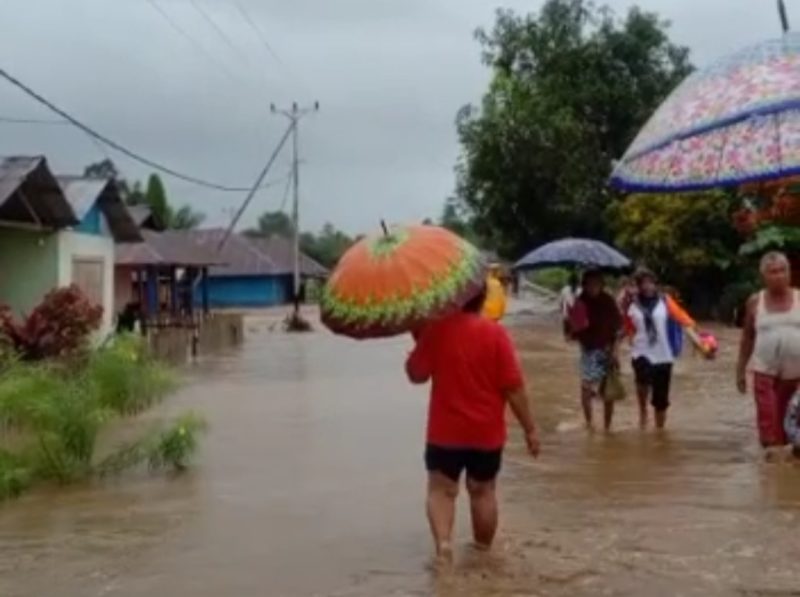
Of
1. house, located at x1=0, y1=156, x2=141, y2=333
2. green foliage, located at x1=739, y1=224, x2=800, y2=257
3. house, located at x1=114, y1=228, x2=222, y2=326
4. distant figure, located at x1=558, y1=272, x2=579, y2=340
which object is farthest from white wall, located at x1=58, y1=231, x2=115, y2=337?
green foliage, located at x1=739, y1=224, x2=800, y2=257

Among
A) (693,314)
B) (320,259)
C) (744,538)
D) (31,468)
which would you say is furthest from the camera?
(320,259)

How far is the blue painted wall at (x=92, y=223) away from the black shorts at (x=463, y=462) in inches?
705

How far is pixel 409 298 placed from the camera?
668 cm

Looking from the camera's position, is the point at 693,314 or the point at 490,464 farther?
the point at 693,314

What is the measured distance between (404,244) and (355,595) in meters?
1.70

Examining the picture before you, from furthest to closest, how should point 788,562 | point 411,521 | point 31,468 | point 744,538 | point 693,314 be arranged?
point 693,314 < point 31,468 < point 411,521 < point 744,538 < point 788,562

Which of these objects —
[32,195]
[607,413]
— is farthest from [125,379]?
[32,195]

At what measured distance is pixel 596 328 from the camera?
13.0 m

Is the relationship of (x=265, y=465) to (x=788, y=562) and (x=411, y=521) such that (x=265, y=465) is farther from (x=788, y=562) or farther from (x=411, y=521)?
(x=788, y=562)

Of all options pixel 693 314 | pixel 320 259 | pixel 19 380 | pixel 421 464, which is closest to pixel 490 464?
pixel 421 464

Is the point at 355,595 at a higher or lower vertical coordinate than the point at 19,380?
lower

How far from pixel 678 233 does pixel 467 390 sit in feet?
114

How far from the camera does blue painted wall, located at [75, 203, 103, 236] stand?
24.4 m

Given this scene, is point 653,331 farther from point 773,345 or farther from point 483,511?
point 483,511
